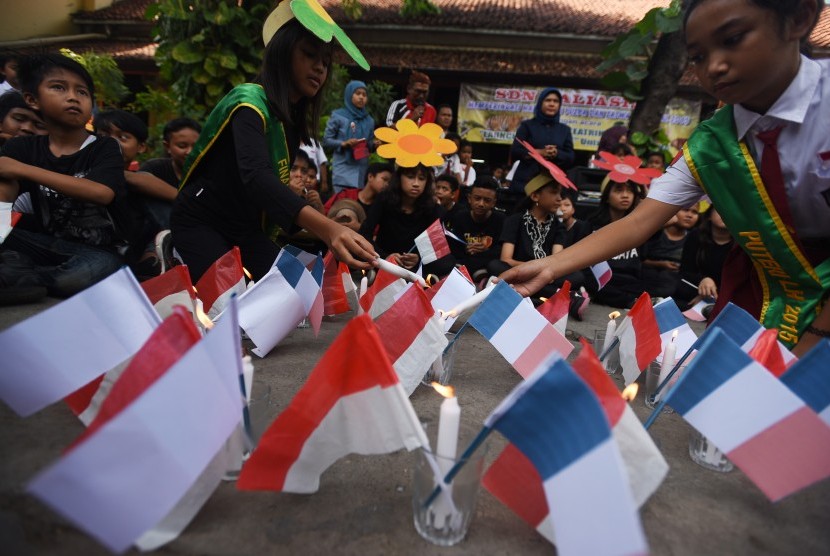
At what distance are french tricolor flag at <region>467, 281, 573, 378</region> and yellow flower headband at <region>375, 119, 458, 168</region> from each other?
189 cm

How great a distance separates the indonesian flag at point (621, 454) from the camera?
3.22 feet

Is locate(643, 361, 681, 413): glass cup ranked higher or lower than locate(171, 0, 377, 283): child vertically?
lower

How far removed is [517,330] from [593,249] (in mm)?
438

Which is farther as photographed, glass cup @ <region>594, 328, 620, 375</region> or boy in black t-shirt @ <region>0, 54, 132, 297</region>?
boy in black t-shirt @ <region>0, 54, 132, 297</region>

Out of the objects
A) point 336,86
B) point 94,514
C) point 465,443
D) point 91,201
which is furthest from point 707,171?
point 336,86

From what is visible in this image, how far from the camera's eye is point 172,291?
1.94 meters


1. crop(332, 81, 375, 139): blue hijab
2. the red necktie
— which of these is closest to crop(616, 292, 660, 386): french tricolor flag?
the red necktie

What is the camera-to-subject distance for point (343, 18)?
387 inches

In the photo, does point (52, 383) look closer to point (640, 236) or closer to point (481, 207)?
point (640, 236)

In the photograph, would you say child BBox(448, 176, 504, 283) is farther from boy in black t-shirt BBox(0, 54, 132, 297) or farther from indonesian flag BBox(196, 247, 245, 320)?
boy in black t-shirt BBox(0, 54, 132, 297)

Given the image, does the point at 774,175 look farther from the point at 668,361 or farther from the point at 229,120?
the point at 229,120

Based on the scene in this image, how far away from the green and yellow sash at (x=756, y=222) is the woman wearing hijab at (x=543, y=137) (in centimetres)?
323

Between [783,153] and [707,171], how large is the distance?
23cm

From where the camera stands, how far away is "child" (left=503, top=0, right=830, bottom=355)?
1530mm
